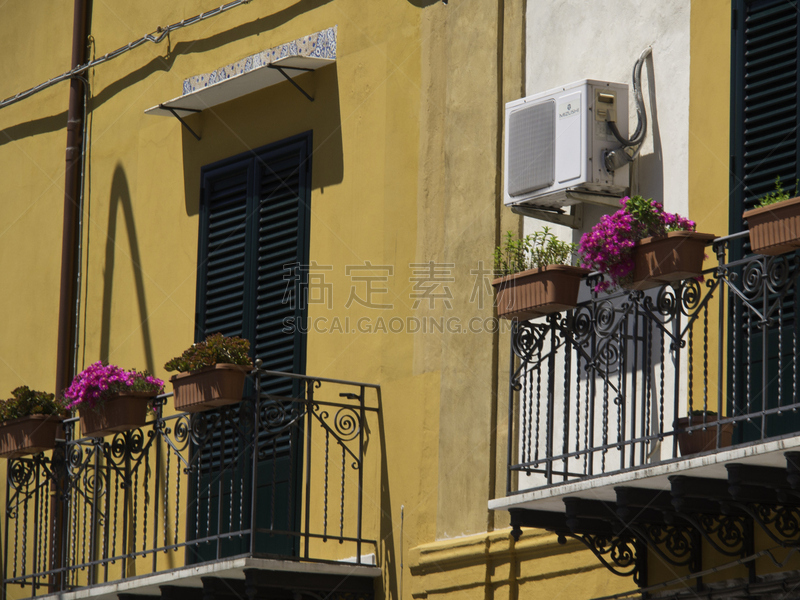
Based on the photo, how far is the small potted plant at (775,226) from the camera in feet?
21.1

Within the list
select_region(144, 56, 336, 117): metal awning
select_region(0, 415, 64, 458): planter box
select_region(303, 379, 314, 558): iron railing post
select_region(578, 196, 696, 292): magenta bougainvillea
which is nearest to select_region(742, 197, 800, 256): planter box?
select_region(578, 196, 696, 292): magenta bougainvillea

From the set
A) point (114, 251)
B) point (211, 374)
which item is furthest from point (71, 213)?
point (211, 374)

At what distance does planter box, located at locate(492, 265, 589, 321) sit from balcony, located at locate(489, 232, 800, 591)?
11 centimetres

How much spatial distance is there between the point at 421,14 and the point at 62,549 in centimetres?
477

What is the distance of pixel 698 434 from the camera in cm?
707

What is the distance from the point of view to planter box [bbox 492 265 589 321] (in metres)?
7.58

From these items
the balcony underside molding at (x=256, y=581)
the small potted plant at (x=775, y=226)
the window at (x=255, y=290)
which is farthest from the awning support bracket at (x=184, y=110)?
the small potted plant at (x=775, y=226)

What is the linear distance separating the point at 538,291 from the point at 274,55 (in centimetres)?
397

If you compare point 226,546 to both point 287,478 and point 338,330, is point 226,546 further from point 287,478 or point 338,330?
point 338,330

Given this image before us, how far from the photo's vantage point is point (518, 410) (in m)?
8.61

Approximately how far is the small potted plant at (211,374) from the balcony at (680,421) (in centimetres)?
181

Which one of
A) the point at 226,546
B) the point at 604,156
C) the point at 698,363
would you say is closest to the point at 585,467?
the point at 698,363

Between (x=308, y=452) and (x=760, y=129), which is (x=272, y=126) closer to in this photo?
(x=308, y=452)

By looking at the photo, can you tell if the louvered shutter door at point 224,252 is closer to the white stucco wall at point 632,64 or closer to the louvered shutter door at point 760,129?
the white stucco wall at point 632,64
